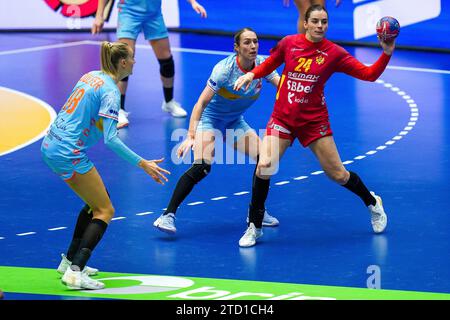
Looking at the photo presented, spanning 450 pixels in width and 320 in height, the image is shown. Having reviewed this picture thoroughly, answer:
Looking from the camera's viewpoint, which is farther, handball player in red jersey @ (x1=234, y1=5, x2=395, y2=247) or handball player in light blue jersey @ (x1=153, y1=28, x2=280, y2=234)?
handball player in light blue jersey @ (x1=153, y1=28, x2=280, y2=234)

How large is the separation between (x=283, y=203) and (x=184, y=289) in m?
2.74

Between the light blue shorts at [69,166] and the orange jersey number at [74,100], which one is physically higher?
the orange jersey number at [74,100]

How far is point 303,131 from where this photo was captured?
9883 mm

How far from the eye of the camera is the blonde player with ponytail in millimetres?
8633

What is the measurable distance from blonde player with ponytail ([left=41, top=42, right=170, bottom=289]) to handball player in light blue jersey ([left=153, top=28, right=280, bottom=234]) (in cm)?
121

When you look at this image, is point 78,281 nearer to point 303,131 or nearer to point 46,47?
point 303,131

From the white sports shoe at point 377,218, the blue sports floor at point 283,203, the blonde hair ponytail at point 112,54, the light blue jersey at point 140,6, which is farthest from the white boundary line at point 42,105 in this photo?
the white sports shoe at point 377,218

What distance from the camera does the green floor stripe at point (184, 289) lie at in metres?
8.45

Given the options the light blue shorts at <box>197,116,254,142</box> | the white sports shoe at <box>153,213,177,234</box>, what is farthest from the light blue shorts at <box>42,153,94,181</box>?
the light blue shorts at <box>197,116,254,142</box>

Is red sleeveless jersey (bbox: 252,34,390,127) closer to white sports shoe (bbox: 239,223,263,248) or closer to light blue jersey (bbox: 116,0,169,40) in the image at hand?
white sports shoe (bbox: 239,223,263,248)

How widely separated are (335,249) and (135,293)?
2.11 metres

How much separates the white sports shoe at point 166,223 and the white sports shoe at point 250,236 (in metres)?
0.67

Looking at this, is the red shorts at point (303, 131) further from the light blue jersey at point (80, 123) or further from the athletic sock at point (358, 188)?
the light blue jersey at point (80, 123)
